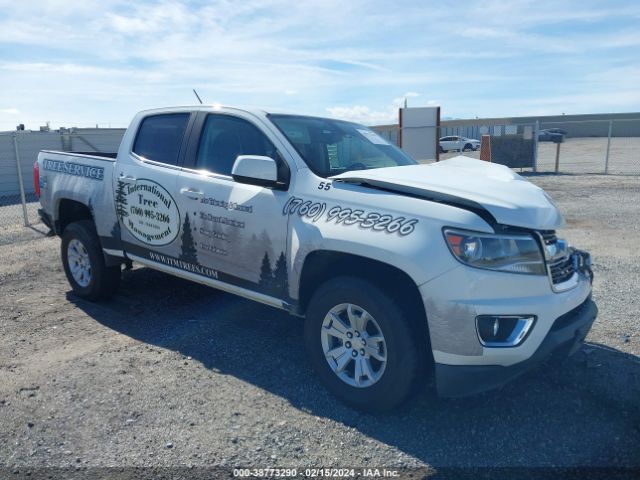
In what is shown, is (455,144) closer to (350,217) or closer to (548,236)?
(548,236)

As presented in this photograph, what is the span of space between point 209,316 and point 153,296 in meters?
1.01

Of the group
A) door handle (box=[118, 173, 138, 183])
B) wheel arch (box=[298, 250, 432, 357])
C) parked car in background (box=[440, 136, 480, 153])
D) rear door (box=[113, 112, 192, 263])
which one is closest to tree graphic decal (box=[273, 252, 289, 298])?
wheel arch (box=[298, 250, 432, 357])

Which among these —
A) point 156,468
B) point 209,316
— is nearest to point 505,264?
point 156,468

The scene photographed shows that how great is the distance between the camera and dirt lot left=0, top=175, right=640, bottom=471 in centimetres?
321

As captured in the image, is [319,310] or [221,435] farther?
[319,310]

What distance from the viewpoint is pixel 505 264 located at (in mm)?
Answer: 3186

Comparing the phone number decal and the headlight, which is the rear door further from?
Answer: the headlight

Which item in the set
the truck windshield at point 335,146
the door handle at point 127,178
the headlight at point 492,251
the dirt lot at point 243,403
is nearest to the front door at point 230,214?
the truck windshield at point 335,146

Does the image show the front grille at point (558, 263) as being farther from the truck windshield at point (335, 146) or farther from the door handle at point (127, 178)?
the door handle at point (127, 178)

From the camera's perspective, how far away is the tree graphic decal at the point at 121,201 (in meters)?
5.18

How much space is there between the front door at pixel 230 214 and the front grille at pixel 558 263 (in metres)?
1.72

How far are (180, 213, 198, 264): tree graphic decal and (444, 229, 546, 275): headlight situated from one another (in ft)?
7.47

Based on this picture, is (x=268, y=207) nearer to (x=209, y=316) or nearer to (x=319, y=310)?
(x=319, y=310)

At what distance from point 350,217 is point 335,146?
1172 millimetres
